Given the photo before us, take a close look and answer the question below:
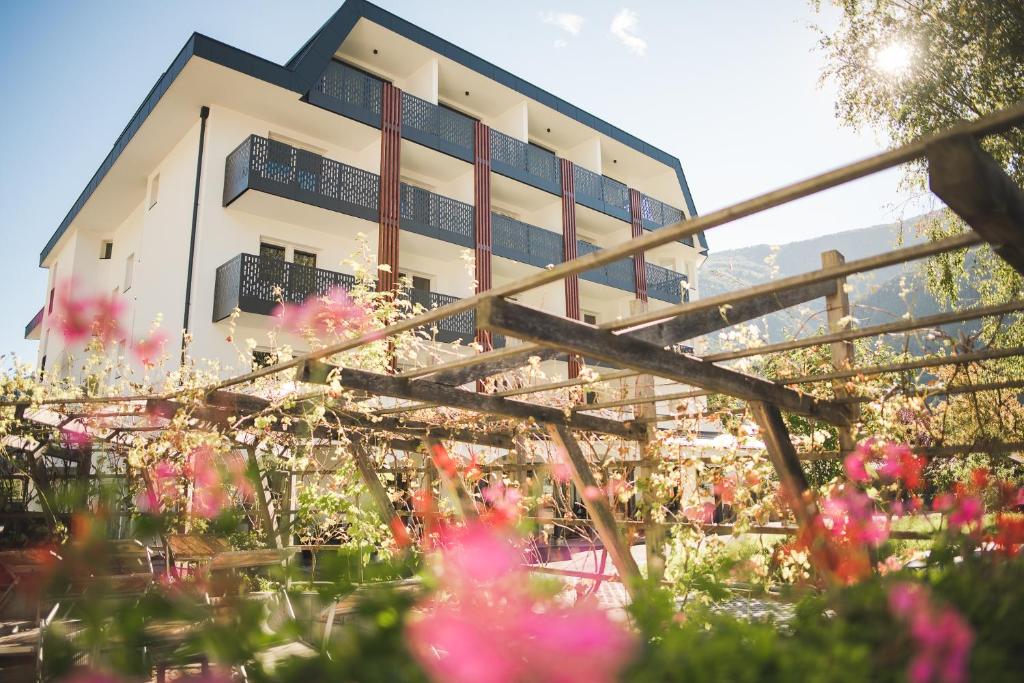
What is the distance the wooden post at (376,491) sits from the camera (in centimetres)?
552

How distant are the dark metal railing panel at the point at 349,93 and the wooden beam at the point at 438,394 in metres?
10.8

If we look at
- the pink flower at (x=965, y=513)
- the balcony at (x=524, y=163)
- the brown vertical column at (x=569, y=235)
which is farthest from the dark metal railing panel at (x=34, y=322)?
the pink flower at (x=965, y=513)

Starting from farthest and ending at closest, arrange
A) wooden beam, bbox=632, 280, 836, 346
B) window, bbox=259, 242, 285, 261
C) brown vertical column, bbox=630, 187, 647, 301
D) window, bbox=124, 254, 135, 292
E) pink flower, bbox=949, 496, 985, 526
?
brown vertical column, bbox=630, 187, 647, 301
window, bbox=124, 254, 135, 292
window, bbox=259, 242, 285, 261
wooden beam, bbox=632, 280, 836, 346
pink flower, bbox=949, 496, 985, 526

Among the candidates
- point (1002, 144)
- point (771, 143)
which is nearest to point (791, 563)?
point (1002, 144)

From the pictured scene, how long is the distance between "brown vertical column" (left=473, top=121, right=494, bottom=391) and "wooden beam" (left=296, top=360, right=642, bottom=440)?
36.9ft

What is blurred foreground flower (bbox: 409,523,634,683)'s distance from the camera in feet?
2.71

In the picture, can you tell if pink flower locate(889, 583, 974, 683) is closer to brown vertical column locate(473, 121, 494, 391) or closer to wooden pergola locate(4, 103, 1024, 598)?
wooden pergola locate(4, 103, 1024, 598)

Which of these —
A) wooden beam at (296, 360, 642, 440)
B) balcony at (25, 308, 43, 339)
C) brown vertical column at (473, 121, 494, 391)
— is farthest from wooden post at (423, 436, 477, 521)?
balcony at (25, 308, 43, 339)

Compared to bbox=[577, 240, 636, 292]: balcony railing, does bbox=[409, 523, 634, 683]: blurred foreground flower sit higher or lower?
lower

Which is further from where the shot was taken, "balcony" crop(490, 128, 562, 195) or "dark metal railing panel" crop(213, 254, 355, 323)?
"balcony" crop(490, 128, 562, 195)

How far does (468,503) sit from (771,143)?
10.4m

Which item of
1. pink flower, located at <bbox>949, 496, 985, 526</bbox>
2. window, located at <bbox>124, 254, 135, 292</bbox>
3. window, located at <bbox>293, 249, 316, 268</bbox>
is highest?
window, located at <bbox>124, 254, 135, 292</bbox>

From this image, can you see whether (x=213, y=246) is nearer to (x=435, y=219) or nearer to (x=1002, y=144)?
(x=435, y=219)

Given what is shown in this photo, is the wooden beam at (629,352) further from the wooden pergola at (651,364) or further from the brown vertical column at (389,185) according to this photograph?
the brown vertical column at (389,185)
